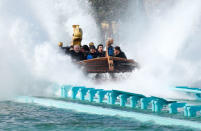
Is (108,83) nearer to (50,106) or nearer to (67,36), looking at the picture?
(50,106)

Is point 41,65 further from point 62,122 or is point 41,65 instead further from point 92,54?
point 62,122

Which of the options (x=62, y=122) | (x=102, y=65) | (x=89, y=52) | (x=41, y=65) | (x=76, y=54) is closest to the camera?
(x=62, y=122)

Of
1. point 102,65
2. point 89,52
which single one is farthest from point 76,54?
point 102,65

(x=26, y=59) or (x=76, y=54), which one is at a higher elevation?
(x=76, y=54)

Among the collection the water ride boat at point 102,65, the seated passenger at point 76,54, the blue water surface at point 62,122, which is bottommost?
the blue water surface at point 62,122

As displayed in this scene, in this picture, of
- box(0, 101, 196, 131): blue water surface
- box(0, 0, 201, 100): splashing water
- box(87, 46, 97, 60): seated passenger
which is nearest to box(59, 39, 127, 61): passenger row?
box(87, 46, 97, 60): seated passenger

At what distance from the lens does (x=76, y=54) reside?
61.7 feet

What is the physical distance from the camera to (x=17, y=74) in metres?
16.2

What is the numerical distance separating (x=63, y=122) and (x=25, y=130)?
1134mm

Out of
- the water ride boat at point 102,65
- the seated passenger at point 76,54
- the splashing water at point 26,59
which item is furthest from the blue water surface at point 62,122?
the seated passenger at point 76,54

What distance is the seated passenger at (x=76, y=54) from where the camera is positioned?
1873cm

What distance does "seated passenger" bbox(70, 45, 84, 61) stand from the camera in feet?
61.5

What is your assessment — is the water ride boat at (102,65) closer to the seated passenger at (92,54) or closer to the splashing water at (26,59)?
the splashing water at (26,59)

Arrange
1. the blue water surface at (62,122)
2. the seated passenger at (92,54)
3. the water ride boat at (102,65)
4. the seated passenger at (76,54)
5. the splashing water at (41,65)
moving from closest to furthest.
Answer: the blue water surface at (62,122)
the splashing water at (41,65)
the water ride boat at (102,65)
the seated passenger at (76,54)
the seated passenger at (92,54)
